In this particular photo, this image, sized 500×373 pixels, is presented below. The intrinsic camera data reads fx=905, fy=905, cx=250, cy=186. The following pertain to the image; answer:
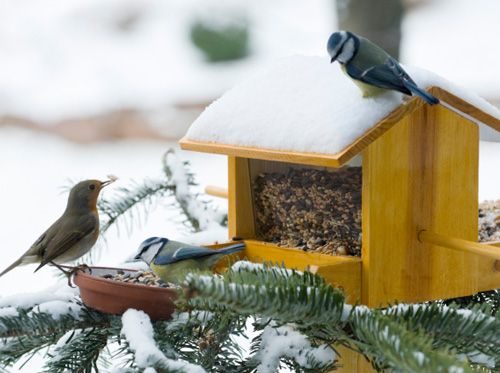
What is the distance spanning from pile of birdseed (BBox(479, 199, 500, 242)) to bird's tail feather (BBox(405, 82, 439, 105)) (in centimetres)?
49

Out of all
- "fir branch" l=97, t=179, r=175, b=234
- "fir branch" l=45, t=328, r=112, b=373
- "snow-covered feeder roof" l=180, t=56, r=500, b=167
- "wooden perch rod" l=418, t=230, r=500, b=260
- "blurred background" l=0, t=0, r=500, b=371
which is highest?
"blurred background" l=0, t=0, r=500, b=371

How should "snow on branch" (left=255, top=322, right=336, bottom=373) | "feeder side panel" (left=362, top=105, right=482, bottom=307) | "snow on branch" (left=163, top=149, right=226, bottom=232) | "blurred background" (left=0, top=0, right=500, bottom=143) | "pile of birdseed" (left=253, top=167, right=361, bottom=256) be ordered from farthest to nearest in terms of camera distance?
→ "blurred background" (left=0, top=0, right=500, bottom=143), "snow on branch" (left=163, top=149, right=226, bottom=232), "pile of birdseed" (left=253, top=167, right=361, bottom=256), "feeder side panel" (left=362, top=105, right=482, bottom=307), "snow on branch" (left=255, top=322, right=336, bottom=373)

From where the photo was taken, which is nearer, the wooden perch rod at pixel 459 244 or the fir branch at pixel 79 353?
the fir branch at pixel 79 353

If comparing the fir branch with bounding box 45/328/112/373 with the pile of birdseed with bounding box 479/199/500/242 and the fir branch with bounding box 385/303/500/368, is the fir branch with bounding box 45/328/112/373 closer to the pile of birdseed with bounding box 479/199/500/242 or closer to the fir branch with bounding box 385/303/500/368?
the fir branch with bounding box 385/303/500/368

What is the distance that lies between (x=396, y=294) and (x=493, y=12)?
6.24 metres

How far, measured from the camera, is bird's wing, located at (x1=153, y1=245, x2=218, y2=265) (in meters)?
1.68

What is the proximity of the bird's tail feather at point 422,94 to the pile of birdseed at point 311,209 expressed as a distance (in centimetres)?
28

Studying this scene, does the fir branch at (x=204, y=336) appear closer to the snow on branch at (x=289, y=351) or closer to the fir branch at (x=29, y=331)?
the snow on branch at (x=289, y=351)

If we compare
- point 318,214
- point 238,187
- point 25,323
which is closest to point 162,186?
point 238,187

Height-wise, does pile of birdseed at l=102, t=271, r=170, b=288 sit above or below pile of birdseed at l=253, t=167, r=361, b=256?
below

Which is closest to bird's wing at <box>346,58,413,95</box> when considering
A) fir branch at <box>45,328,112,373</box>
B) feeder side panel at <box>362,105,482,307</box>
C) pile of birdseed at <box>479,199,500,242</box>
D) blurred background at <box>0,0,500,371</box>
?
feeder side panel at <box>362,105,482,307</box>

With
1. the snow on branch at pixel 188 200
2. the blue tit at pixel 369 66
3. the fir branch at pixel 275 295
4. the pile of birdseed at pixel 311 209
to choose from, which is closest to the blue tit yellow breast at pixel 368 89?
the blue tit at pixel 369 66

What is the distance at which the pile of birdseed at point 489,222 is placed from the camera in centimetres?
206

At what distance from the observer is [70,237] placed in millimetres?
1928
